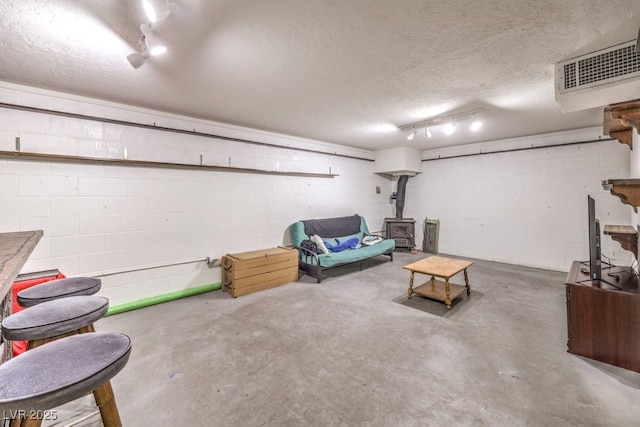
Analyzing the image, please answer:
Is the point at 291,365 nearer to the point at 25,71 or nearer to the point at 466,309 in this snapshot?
the point at 466,309

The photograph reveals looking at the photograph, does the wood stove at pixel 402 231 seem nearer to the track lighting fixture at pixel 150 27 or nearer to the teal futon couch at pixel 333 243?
the teal futon couch at pixel 333 243

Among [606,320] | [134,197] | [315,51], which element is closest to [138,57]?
[315,51]

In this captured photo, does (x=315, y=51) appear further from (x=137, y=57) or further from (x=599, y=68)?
(x=599, y=68)

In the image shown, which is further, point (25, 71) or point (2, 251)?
point (25, 71)

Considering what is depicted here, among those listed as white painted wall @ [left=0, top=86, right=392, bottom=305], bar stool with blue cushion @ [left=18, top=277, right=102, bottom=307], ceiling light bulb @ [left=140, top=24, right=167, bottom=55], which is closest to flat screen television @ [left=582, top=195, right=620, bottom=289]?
ceiling light bulb @ [left=140, top=24, right=167, bottom=55]

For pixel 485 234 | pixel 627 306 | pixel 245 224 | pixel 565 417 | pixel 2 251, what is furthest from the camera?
pixel 485 234

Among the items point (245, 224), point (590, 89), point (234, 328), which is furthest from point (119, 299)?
point (590, 89)

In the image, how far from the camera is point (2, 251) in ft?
3.47

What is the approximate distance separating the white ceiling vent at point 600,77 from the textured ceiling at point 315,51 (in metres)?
0.10

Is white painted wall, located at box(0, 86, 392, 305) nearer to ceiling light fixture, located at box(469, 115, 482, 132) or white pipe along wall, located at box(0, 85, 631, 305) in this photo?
white pipe along wall, located at box(0, 85, 631, 305)

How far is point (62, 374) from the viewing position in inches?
31.0

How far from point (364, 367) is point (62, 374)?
1.84 m

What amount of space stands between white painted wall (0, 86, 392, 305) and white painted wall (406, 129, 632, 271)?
360 cm

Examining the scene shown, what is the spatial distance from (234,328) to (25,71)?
2.99 m
